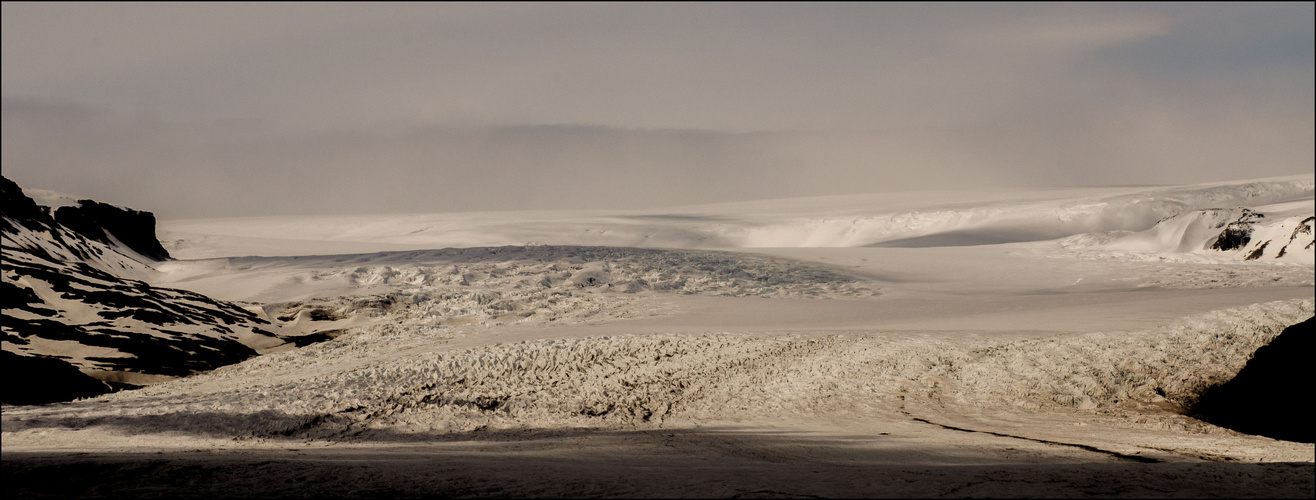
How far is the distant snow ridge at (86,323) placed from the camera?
7546mm

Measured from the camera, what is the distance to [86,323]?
8656mm

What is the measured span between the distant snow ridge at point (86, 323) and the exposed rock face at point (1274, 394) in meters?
8.94

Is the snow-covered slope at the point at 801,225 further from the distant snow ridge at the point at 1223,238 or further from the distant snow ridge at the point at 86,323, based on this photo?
the distant snow ridge at the point at 86,323

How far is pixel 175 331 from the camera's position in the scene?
29.6 ft

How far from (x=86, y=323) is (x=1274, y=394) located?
10572 mm

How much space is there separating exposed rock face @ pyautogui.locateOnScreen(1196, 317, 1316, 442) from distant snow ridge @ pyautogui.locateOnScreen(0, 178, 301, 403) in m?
8.94

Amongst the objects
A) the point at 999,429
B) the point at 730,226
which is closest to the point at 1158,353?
the point at 999,429

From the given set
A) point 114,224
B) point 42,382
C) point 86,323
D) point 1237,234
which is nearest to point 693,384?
point 42,382

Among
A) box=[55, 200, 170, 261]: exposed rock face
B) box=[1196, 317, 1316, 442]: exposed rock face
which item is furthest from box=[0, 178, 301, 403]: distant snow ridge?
box=[1196, 317, 1316, 442]: exposed rock face

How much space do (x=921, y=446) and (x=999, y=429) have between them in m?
1.05

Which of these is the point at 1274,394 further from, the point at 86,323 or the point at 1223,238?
the point at 1223,238

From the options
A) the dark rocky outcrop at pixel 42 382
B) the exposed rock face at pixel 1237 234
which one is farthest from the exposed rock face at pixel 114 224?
the exposed rock face at pixel 1237 234

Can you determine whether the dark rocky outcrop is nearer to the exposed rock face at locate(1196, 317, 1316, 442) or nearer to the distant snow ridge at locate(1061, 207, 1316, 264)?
the exposed rock face at locate(1196, 317, 1316, 442)

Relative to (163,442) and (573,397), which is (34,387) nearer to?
(163,442)
